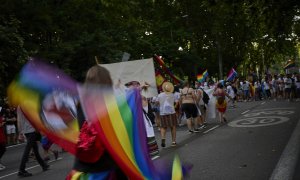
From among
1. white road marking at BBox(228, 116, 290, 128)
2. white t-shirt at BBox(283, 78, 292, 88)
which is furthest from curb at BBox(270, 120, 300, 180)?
white t-shirt at BBox(283, 78, 292, 88)

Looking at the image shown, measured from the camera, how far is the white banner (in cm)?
941

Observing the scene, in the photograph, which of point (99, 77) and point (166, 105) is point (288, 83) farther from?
point (99, 77)

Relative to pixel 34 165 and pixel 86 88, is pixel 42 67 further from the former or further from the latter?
pixel 34 165

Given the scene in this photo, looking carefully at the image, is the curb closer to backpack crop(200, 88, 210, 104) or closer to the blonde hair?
the blonde hair

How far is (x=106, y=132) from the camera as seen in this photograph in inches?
147

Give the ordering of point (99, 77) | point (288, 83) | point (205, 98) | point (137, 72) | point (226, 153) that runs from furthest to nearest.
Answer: point (288, 83) → point (205, 98) → point (226, 153) → point (137, 72) → point (99, 77)

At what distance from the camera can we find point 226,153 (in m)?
9.74

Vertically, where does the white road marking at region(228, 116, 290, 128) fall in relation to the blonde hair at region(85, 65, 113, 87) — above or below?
below

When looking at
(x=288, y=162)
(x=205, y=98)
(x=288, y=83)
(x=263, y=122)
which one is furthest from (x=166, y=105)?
(x=288, y=83)

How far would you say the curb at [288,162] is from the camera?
7129 millimetres

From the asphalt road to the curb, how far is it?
98mm

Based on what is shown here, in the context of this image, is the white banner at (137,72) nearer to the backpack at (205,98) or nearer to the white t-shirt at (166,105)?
the white t-shirt at (166,105)

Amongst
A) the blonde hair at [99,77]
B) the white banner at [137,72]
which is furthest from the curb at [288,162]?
the blonde hair at [99,77]

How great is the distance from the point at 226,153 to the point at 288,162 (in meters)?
1.73
